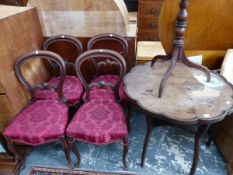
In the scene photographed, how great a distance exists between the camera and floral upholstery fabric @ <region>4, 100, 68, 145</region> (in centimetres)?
132

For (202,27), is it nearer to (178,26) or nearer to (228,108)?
(178,26)

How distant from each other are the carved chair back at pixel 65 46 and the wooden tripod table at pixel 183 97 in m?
0.66

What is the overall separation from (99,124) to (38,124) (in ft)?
1.46

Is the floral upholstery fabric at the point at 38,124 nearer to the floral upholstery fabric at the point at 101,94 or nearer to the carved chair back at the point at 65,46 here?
the floral upholstery fabric at the point at 101,94

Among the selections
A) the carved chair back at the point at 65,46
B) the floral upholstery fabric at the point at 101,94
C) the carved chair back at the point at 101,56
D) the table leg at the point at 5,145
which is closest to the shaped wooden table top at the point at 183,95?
the carved chair back at the point at 101,56

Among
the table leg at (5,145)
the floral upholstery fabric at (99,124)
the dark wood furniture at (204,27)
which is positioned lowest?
the table leg at (5,145)

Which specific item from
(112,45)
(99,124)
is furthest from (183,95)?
(112,45)

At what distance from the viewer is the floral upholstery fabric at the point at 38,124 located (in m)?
1.32

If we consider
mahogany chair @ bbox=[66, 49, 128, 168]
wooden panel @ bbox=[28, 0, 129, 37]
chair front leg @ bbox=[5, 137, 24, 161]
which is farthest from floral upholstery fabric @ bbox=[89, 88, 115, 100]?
chair front leg @ bbox=[5, 137, 24, 161]

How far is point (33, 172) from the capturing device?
1.56m

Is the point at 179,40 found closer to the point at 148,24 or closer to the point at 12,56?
the point at 12,56

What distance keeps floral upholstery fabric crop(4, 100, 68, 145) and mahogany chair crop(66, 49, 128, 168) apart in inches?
3.8

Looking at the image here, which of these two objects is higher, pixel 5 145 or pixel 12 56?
pixel 12 56

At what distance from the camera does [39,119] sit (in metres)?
→ 1.41
